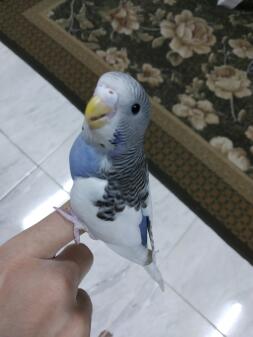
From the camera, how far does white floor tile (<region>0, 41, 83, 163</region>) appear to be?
48.8 inches

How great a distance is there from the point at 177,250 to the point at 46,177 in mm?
414

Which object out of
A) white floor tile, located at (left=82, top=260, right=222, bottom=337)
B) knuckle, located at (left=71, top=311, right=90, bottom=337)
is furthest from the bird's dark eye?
white floor tile, located at (left=82, top=260, right=222, bottom=337)

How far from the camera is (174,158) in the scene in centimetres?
122

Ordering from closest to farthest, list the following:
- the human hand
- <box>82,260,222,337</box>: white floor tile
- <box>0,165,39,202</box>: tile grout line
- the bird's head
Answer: the bird's head → the human hand → <box>82,260,222,337</box>: white floor tile → <box>0,165,39,202</box>: tile grout line

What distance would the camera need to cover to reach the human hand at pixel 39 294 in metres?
0.55

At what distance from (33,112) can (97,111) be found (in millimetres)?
900

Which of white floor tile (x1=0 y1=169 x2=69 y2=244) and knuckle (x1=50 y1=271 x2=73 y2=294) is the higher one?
knuckle (x1=50 y1=271 x2=73 y2=294)

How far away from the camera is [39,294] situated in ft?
1.86

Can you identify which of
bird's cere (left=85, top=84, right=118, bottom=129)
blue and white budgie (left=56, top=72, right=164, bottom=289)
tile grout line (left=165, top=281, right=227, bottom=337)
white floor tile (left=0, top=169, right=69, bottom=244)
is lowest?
white floor tile (left=0, top=169, right=69, bottom=244)

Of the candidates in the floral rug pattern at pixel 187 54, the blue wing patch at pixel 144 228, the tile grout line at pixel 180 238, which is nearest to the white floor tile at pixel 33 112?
the floral rug pattern at pixel 187 54

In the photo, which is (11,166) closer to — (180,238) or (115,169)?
(180,238)

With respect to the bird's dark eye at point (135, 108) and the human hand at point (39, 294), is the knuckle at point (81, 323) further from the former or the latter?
the bird's dark eye at point (135, 108)

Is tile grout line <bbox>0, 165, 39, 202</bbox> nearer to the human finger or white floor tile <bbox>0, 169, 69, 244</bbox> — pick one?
white floor tile <bbox>0, 169, 69, 244</bbox>

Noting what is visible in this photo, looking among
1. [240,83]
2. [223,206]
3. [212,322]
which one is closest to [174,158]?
[223,206]
